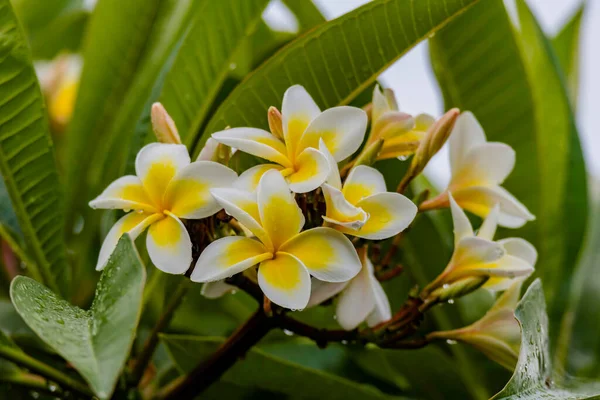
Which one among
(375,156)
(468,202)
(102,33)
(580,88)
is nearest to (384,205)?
(375,156)

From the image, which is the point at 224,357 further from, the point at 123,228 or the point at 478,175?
the point at 478,175

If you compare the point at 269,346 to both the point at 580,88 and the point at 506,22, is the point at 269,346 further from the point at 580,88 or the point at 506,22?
the point at 580,88

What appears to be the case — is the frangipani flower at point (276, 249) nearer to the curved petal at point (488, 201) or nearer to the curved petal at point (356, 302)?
the curved petal at point (356, 302)

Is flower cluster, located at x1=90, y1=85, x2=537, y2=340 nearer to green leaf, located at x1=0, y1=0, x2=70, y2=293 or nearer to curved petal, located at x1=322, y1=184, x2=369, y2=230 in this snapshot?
curved petal, located at x1=322, y1=184, x2=369, y2=230

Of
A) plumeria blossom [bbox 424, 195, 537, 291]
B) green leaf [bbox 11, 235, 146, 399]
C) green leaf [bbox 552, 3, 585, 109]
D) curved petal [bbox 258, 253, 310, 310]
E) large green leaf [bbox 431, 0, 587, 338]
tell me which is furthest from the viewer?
green leaf [bbox 552, 3, 585, 109]

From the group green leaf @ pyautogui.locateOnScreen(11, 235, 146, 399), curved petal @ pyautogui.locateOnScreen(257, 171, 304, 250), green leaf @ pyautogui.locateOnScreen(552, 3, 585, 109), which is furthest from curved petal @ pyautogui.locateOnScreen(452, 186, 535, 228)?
green leaf @ pyautogui.locateOnScreen(552, 3, 585, 109)

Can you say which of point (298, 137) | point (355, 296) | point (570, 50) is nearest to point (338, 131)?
point (298, 137)

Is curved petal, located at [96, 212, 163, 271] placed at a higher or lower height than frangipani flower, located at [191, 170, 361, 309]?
higher
